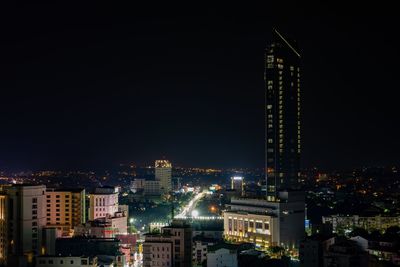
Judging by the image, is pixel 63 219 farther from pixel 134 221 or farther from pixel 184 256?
pixel 184 256

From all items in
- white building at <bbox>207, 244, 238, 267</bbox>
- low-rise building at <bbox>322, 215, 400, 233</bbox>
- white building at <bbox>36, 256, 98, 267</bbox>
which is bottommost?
low-rise building at <bbox>322, 215, 400, 233</bbox>

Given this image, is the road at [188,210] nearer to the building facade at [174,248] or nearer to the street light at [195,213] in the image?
the street light at [195,213]

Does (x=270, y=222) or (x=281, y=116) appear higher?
(x=281, y=116)

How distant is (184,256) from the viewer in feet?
51.8

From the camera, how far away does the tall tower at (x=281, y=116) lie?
3119cm

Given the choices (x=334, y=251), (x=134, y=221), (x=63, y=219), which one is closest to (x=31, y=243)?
(x=63, y=219)

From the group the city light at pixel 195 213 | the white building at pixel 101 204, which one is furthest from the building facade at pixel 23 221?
the city light at pixel 195 213

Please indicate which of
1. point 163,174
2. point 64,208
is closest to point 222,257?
point 64,208

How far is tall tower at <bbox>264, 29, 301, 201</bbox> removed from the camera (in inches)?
1228

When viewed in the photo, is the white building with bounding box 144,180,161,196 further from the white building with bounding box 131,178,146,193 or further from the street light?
the street light

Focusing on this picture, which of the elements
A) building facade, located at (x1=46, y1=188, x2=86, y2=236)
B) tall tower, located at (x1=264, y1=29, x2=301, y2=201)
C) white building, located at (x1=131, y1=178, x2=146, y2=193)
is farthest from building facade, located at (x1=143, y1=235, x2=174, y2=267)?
white building, located at (x1=131, y1=178, x2=146, y2=193)

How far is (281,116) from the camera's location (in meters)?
31.4

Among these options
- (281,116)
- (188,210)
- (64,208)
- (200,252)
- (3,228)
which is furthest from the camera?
(188,210)

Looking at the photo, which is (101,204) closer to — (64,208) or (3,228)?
(64,208)
